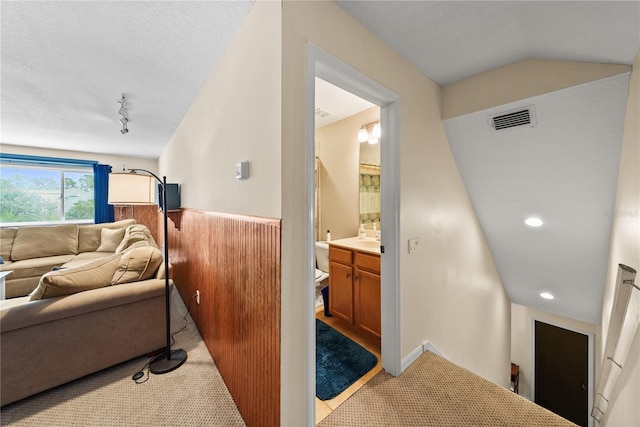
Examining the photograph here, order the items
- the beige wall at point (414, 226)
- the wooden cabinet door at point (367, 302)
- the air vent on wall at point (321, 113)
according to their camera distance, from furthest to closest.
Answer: the air vent on wall at point (321, 113) → the wooden cabinet door at point (367, 302) → the beige wall at point (414, 226)

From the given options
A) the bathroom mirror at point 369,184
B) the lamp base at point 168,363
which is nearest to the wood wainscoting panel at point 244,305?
the lamp base at point 168,363

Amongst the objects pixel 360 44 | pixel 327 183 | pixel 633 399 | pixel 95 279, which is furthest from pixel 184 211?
pixel 633 399

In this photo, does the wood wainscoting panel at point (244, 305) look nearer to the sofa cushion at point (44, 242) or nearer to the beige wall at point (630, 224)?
the beige wall at point (630, 224)

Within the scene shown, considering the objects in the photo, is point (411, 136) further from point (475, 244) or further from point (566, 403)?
point (566, 403)

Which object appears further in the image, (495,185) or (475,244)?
(475,244)

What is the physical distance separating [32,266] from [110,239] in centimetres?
98

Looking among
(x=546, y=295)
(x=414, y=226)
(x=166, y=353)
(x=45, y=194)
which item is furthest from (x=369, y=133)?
(x=45, y=194)

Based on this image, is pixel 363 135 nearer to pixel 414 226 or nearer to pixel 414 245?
pixel 414 226

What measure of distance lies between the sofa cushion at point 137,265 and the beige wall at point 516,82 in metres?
2.89

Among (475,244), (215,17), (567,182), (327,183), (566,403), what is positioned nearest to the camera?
(215,17)

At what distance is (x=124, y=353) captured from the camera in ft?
6.19

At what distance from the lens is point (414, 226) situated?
6.20 ft

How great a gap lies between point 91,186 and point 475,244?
22.8 feet

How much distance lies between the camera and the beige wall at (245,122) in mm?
1140
